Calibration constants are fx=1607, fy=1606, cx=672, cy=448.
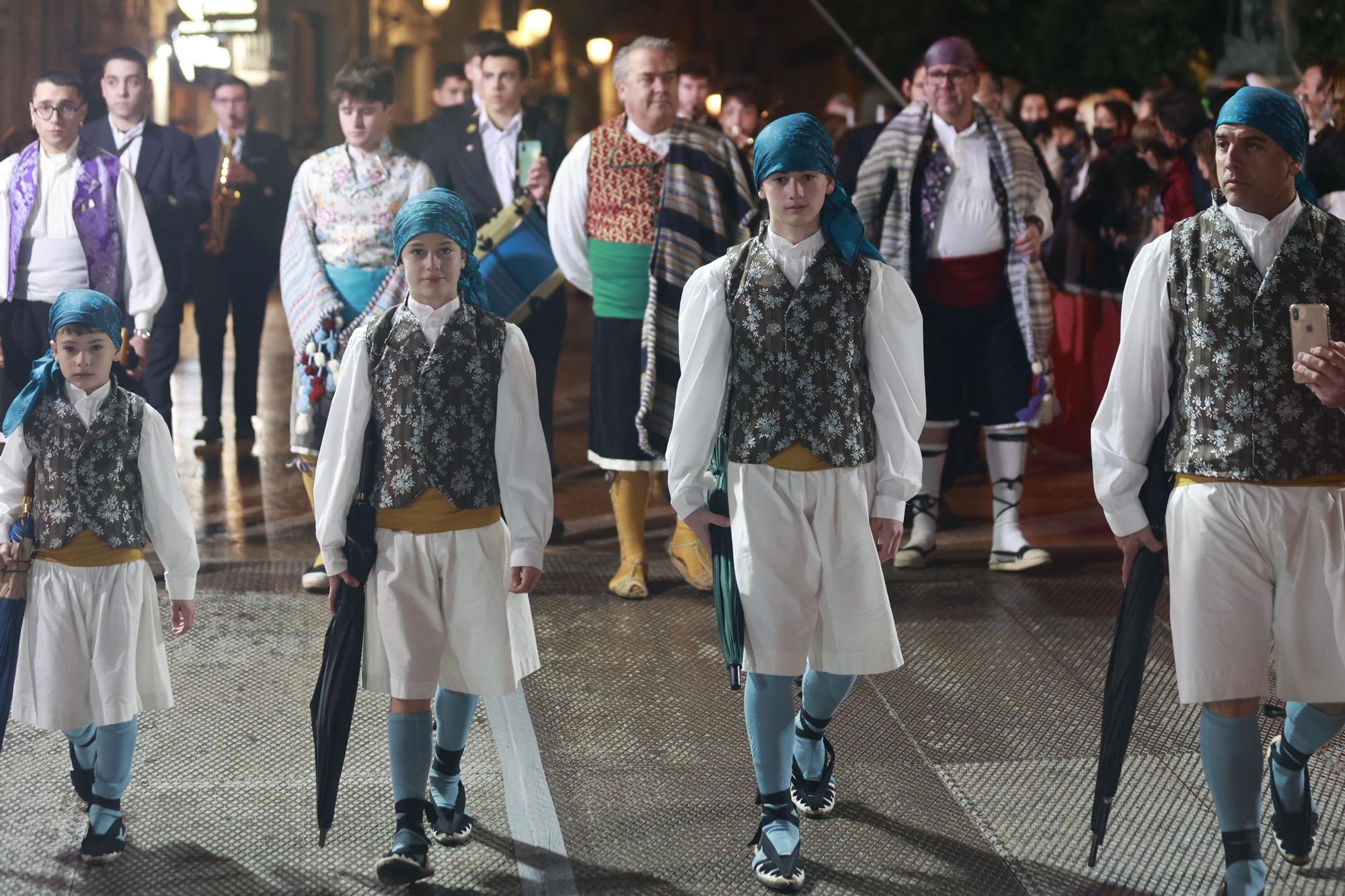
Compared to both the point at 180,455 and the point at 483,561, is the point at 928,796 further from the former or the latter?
the point at 180,455

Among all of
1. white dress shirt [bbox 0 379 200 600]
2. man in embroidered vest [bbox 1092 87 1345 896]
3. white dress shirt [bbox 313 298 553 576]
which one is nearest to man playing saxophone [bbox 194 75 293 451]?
white dress shirt [bbox 0 379 200 600]

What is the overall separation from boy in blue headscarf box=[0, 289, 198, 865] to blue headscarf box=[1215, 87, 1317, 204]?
2453 mm

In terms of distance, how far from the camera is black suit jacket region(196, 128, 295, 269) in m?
7.25

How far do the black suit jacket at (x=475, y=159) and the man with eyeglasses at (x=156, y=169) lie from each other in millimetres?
1186

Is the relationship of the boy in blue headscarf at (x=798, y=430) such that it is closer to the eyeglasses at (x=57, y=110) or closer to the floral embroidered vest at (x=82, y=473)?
the floral embroidered vest at (x=82, y=473)

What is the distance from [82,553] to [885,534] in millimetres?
1803

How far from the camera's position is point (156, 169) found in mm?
6703

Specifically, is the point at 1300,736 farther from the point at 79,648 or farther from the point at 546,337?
the point at 546,337

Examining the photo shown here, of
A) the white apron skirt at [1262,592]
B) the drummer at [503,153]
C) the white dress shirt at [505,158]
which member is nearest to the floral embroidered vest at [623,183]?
the drummer at [503,153]

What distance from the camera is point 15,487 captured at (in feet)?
12.0

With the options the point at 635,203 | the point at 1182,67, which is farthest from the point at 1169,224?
the point at 1182,67

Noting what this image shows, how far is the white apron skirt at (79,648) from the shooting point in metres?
3.57

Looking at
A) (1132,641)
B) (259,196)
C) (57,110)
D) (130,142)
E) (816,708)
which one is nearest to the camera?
(1132,641)

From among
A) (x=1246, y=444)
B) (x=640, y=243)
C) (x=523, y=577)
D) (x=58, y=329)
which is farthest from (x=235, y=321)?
(x=1246, y=444)
